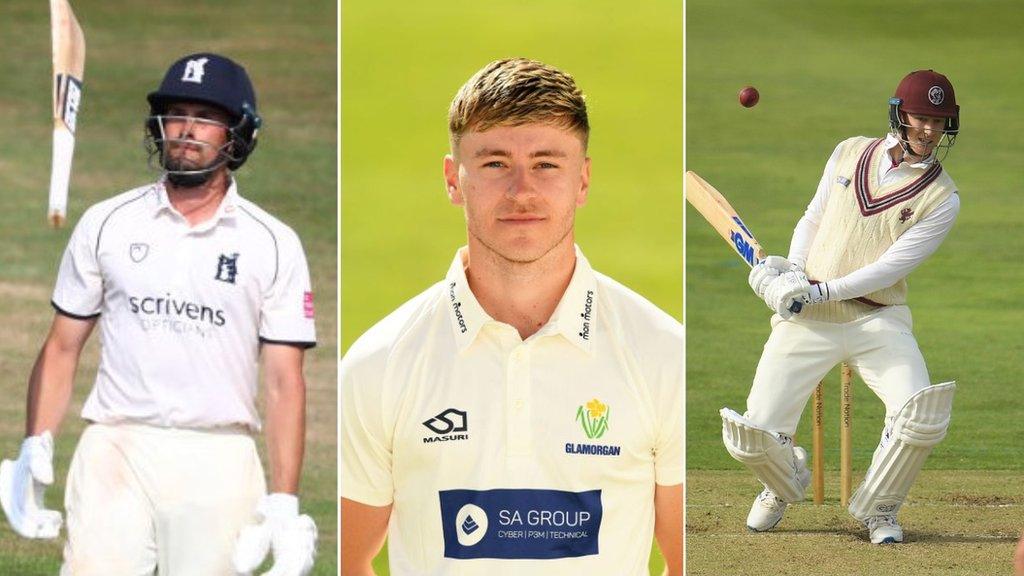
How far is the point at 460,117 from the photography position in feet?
19.6

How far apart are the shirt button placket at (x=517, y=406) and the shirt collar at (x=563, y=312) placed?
0.41 ft

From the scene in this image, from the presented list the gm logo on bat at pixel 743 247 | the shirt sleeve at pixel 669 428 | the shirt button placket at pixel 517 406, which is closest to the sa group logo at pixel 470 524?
the shirt button placket at pixel 517 406

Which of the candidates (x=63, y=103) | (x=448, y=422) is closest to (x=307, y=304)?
(x=448, y=422)

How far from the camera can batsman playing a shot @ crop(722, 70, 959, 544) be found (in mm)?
6172

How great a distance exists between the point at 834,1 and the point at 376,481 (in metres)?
2.31

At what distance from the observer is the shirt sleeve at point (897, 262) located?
615 centimetres

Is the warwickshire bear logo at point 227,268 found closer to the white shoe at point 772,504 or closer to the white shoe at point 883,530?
the white shoe at point 772,504

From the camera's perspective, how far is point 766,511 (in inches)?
249

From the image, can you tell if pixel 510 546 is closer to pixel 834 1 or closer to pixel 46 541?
pixel 46 541

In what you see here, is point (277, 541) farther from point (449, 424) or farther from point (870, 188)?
point (870, 188)

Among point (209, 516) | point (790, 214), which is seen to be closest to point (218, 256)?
point (209, 516)

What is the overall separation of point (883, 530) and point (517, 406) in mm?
1314

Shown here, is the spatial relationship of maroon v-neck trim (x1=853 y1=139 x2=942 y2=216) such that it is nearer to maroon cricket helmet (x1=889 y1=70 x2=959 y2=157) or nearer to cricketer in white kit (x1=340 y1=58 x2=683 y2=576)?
maroon cricket helmet (x1=889 y1=70 x2=959 y2=157)

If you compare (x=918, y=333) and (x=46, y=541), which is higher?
(x=918, y=333)
